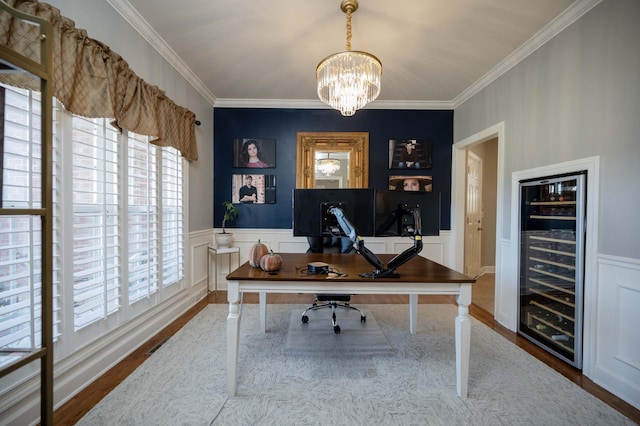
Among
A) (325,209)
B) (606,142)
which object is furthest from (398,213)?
(606,142)

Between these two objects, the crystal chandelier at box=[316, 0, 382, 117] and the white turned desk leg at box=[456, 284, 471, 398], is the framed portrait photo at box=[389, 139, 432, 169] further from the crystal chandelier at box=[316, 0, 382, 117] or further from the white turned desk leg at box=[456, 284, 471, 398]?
the white turned desk leg at box=[456, 284, 471, 398]

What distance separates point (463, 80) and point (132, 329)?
4.49 metres

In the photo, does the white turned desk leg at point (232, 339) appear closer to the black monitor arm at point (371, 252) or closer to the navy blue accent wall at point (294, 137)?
the black monitor arm at point (371, 252)

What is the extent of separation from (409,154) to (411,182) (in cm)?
44

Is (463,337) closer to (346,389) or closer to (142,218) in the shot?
(346,389)

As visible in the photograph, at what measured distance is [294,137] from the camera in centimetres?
394

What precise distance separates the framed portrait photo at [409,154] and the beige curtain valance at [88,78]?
10.0 feet

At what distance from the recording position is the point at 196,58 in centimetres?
279

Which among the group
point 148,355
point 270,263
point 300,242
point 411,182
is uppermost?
point 411,182

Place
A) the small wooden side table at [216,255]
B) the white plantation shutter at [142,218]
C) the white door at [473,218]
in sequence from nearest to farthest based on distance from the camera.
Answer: the white plantation shutter at [142,218] → the small wooden side table at [216,255] → the white door at [473,218]

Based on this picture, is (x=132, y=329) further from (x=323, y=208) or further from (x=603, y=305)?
(x=603, y=305)

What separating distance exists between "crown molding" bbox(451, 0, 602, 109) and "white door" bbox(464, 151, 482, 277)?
53.3 inches

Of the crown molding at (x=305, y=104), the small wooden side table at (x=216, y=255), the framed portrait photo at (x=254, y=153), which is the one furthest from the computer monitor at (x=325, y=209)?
the crown molding at (x=305, y=104)

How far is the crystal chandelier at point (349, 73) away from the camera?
78.8 inches
